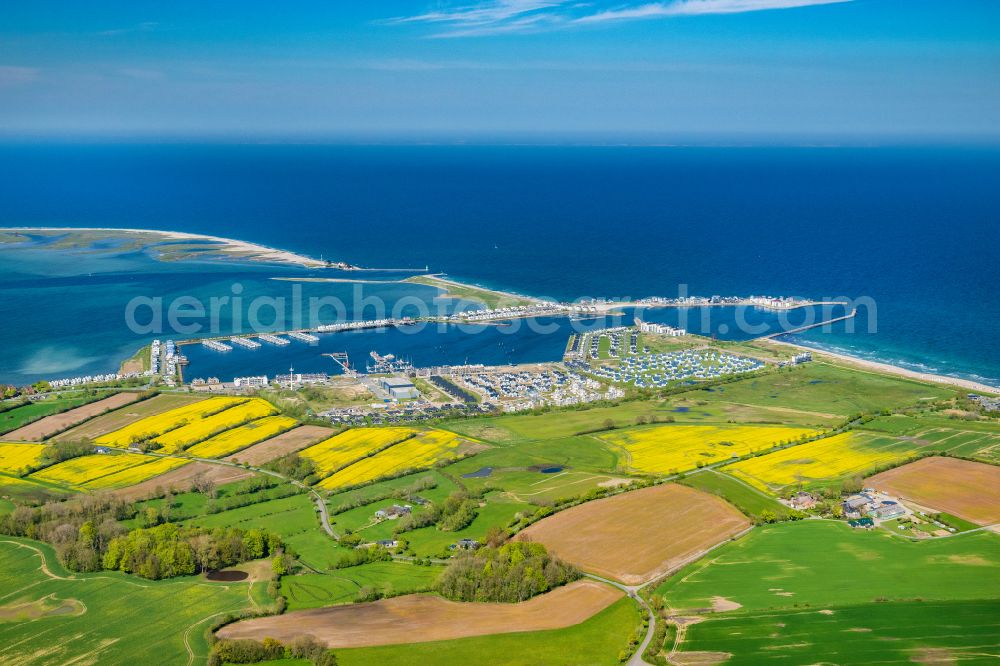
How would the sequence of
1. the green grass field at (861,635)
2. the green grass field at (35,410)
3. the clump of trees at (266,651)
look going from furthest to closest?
the green grass field at (35,410) → the clump of trees at (266,651) → the green grass field at (861,635)

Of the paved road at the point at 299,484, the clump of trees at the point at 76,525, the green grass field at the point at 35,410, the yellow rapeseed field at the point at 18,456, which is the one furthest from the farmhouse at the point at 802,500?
the green grass field at the point at 35,410

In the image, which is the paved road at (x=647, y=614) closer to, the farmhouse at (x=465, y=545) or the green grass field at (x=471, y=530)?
the farmhouse at (x=465, y=545)

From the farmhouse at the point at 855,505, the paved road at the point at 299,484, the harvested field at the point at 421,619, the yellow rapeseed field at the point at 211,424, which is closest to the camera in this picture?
the harvested field at the point at 421,619

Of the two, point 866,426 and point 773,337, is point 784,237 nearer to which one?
point 773,337

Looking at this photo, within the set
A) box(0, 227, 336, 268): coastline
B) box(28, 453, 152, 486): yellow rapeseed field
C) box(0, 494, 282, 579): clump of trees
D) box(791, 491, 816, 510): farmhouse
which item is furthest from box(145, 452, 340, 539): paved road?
box(0, 227, 336, 268): coastline

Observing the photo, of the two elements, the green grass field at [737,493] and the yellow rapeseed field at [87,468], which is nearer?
the green grass field at [737,493]

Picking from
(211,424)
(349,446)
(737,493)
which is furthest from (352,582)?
(211,424)

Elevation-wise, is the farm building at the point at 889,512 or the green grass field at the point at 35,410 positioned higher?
the green grass field at the point at 35,410

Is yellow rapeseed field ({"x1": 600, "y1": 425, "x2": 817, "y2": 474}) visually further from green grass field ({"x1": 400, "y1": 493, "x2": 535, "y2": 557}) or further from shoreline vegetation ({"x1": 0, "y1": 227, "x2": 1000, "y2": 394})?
shoreline vegetation ({"x1": 0, "y1": 227, "x2": 1000, "y2": 394})
